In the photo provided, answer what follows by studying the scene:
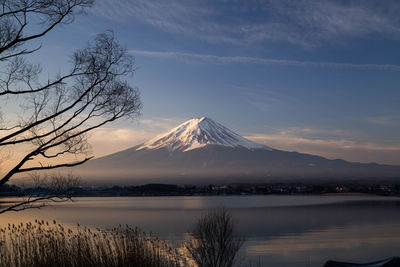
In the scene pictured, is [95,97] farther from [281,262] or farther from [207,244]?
[281,262]

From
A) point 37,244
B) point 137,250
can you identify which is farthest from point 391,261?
point 37,244

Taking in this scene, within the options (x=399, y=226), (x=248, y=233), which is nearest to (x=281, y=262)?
(x=248, y=233)

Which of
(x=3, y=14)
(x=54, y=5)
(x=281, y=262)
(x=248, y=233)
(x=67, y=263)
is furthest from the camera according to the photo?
(x=248, y=233)

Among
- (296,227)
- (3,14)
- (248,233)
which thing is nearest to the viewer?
(3,14)

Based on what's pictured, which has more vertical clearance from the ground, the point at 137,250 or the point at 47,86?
the point at 47,86

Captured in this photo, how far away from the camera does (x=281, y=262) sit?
23141 mm

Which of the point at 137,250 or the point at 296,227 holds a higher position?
the point at 137,250

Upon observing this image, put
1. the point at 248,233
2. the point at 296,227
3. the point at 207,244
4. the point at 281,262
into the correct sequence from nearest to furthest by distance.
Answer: the point at 207,244, the point at 281,262, the point at 248,233, the point at 296,227

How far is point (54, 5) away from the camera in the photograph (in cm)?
593

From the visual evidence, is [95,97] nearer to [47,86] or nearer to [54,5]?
[47,86]

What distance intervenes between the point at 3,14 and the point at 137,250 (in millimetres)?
4670

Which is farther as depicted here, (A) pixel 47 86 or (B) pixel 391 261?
(A) pixel 47 86

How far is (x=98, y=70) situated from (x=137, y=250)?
11.4 ft

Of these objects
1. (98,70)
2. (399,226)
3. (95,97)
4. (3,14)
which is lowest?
(399,226)
